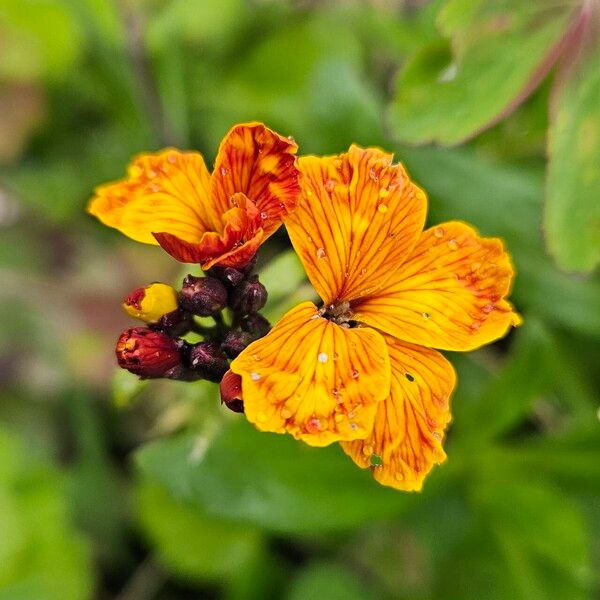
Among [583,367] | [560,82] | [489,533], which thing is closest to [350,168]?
[560,82]

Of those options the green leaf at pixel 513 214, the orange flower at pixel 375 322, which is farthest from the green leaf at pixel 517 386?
the orange flower at pixel 375 322

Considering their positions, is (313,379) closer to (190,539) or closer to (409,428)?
(409,428)

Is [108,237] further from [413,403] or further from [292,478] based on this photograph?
[413,403]

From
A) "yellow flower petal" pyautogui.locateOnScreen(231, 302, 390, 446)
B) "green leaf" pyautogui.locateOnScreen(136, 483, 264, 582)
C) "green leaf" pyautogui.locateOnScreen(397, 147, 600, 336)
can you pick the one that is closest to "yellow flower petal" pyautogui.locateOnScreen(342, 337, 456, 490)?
"yellow flower petal" pyautogui.locateOnScreen(231, 302, 390, 446)

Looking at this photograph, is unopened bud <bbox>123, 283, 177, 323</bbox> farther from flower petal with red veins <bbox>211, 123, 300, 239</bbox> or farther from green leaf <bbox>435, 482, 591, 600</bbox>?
green leaf <bbox>435, 482, 591, 600</bbox>

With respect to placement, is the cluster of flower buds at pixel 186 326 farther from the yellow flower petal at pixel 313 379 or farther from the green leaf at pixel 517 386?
the green leaf at pixel 517 386

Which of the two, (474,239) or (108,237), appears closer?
(474,239)

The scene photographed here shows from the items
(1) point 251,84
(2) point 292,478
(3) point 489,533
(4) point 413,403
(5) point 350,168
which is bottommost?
(3) point 489,533
